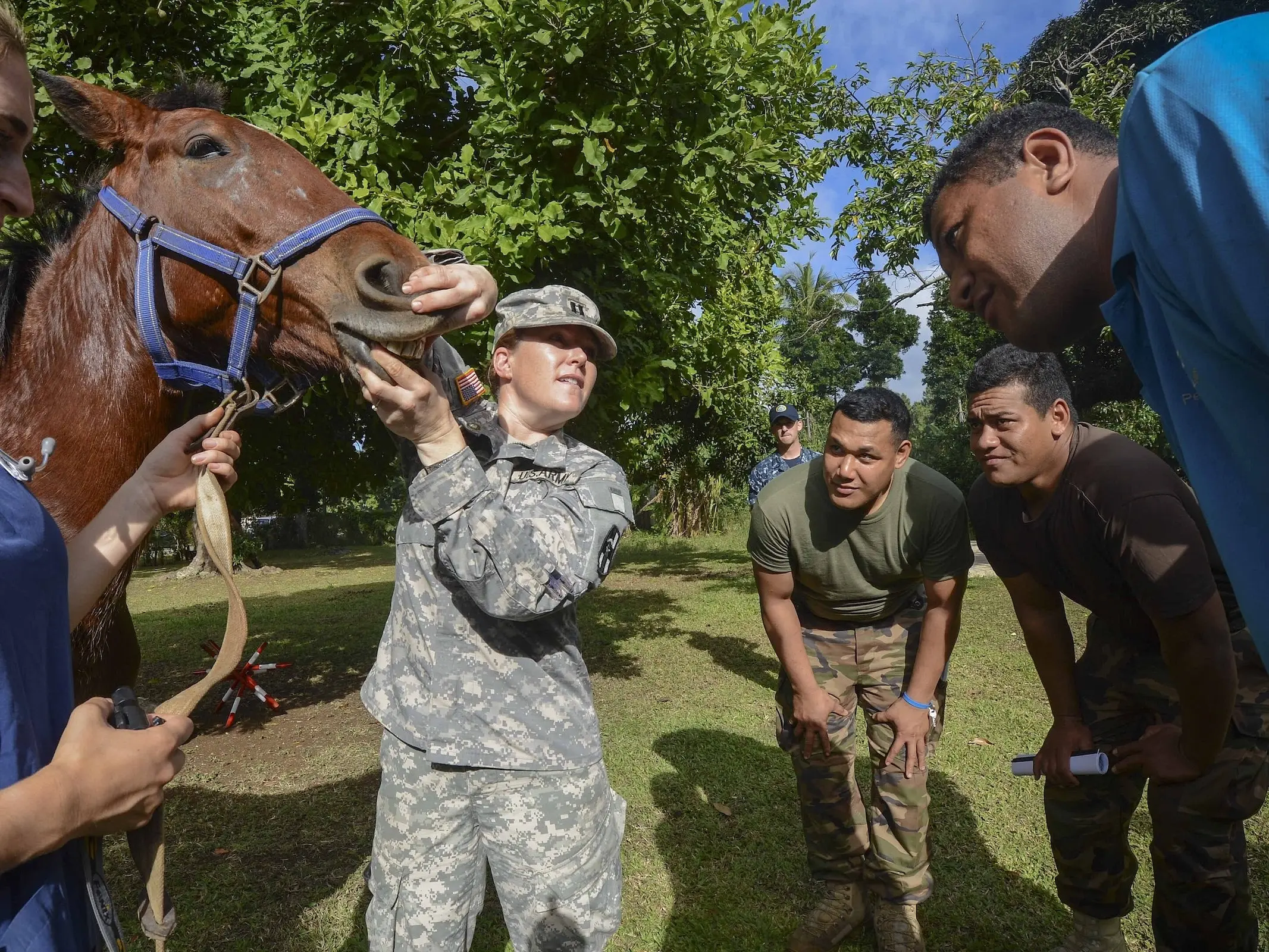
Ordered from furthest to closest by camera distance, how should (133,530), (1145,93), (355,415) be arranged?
(355,415)
(133,530)
(1145,93)

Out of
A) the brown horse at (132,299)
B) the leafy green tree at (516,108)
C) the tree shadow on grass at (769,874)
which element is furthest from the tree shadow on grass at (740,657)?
the brown horse at (132,299)

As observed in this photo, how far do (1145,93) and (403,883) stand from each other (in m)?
2.32

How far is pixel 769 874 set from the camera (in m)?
3.98

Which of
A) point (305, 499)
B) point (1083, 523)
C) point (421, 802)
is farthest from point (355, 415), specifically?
point (1083, 523)

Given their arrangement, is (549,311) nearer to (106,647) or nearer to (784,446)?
(106,647)

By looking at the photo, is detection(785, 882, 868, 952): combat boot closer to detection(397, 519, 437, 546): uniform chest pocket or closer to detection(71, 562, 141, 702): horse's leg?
detection(397, 519, 437, 546): uniform chest pocket

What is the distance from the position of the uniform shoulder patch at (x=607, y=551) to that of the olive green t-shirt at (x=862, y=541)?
1379 mm

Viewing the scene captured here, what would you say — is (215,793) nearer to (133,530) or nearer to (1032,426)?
(133,530)

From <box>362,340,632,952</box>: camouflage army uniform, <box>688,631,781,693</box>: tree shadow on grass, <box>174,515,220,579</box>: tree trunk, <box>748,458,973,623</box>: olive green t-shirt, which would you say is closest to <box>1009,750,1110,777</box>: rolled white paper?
<box>748,458,973,623</box>: olive green t-shirt

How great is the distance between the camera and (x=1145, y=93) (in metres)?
0.99

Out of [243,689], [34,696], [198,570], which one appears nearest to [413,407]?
[34,696]

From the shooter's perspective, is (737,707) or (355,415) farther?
(737,707)

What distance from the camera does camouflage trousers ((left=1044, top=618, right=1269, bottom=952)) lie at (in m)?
2.66

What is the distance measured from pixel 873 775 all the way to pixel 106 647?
2.98 m
